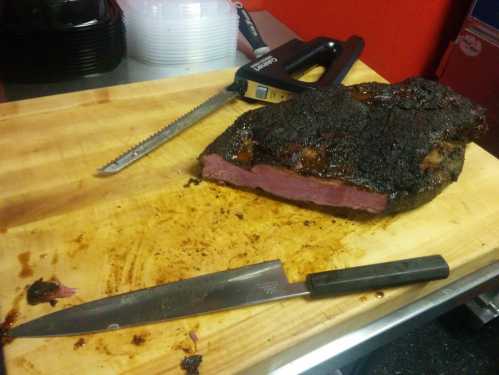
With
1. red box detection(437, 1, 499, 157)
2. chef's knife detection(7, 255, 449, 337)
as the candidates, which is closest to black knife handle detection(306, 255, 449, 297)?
chef's knife detection(7, 255, 449, 337)

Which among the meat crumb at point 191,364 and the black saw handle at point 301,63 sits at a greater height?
the black saw handle at point 301,63

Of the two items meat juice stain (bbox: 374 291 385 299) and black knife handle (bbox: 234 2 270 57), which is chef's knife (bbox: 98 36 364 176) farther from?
meat juice stain (bbox: 374 291 385 299)

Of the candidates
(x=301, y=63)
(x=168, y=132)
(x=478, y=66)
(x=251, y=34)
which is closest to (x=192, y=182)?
(x=168, y=132)

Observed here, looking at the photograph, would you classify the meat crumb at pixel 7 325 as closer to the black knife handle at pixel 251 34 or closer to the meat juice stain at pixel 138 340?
the meat juice stain at pixel 138 340

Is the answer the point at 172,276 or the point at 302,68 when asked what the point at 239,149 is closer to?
the point at 172,276

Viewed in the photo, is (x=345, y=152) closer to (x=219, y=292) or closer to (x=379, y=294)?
(x=379, y=294)

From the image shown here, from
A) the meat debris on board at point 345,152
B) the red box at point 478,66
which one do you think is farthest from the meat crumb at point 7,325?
the red box at point 478,66

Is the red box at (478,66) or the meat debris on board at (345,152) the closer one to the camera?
the meat debris on board at (345,152)
